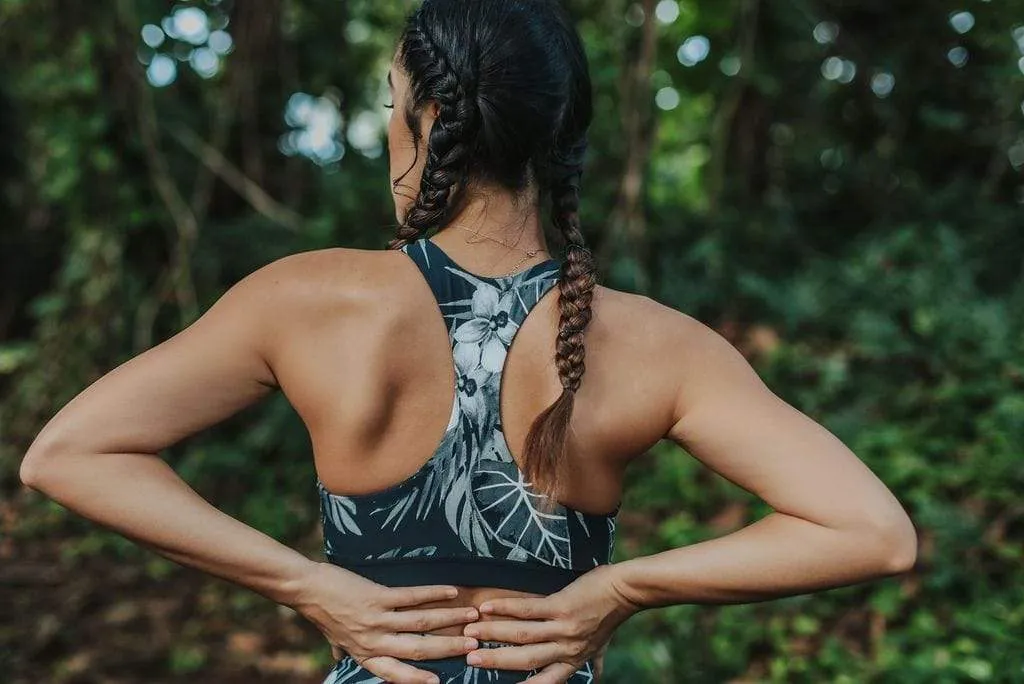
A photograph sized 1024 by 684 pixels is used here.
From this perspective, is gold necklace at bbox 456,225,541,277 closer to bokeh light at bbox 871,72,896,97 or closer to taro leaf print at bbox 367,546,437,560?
taro leaf print at bbox 367,546,437,560

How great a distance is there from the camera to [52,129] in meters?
5.37

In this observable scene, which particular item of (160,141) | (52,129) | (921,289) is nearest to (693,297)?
(921,289)

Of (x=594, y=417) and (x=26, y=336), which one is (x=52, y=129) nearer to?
(x=26, y=336)

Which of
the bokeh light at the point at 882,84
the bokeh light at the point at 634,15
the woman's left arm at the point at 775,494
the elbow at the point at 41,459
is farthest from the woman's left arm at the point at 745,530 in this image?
the bokeh light at the point at 882,84

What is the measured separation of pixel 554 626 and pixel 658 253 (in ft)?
14.4

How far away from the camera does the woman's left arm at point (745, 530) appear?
1.46 metres

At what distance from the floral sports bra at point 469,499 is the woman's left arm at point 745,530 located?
7cm

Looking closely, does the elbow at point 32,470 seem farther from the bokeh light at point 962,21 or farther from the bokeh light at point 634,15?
the bokeh light at point 962,21

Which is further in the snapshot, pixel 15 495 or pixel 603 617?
pixel 15 495

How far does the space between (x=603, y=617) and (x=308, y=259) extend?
0.70 m

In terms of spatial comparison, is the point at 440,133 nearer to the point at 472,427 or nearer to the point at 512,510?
the point at 472,427

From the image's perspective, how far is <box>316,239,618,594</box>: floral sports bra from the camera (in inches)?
59.0

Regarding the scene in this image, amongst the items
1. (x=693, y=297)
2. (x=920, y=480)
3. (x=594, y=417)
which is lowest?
(x=920, y=480)

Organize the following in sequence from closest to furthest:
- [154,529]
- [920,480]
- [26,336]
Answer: [154,529] → [920,480] → [26,336]
